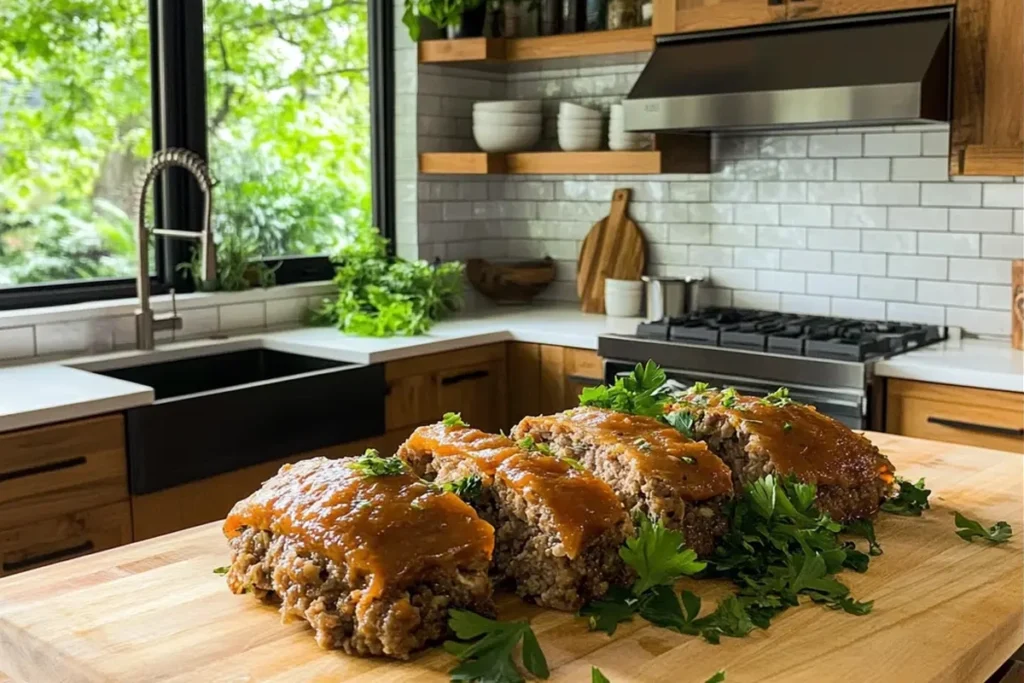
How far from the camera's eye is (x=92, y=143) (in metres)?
3.94

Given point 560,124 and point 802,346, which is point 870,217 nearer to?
point 802,346

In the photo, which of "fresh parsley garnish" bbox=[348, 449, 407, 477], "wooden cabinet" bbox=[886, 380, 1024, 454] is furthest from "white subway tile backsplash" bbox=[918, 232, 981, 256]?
"fresh parsley garnish" bbox=[348, 449, 407, 477]

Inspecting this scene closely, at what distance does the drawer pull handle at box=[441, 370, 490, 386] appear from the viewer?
4.16 m

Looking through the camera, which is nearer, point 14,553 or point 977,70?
point 14,553

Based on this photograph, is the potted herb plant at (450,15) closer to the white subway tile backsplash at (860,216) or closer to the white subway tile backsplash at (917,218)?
the white subway tile backsplash at (860,216)

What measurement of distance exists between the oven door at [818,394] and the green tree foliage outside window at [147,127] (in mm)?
1683

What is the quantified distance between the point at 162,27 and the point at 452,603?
318cm

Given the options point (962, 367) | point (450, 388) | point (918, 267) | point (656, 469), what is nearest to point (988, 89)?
point (918, 267)

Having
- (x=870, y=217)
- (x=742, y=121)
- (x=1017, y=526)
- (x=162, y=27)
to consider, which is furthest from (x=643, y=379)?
(x=162, y=27)

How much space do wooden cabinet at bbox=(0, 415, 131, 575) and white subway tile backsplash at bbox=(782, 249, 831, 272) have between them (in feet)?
8.33

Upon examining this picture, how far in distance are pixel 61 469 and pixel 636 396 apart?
1.73 m

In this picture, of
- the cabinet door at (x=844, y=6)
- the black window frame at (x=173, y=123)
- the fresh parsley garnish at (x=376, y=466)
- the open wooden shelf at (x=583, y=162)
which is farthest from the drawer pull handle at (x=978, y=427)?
the black window frame at (x=173, y=123)

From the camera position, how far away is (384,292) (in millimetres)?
4359

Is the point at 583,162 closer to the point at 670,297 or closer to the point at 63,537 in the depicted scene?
the point at 670,297
